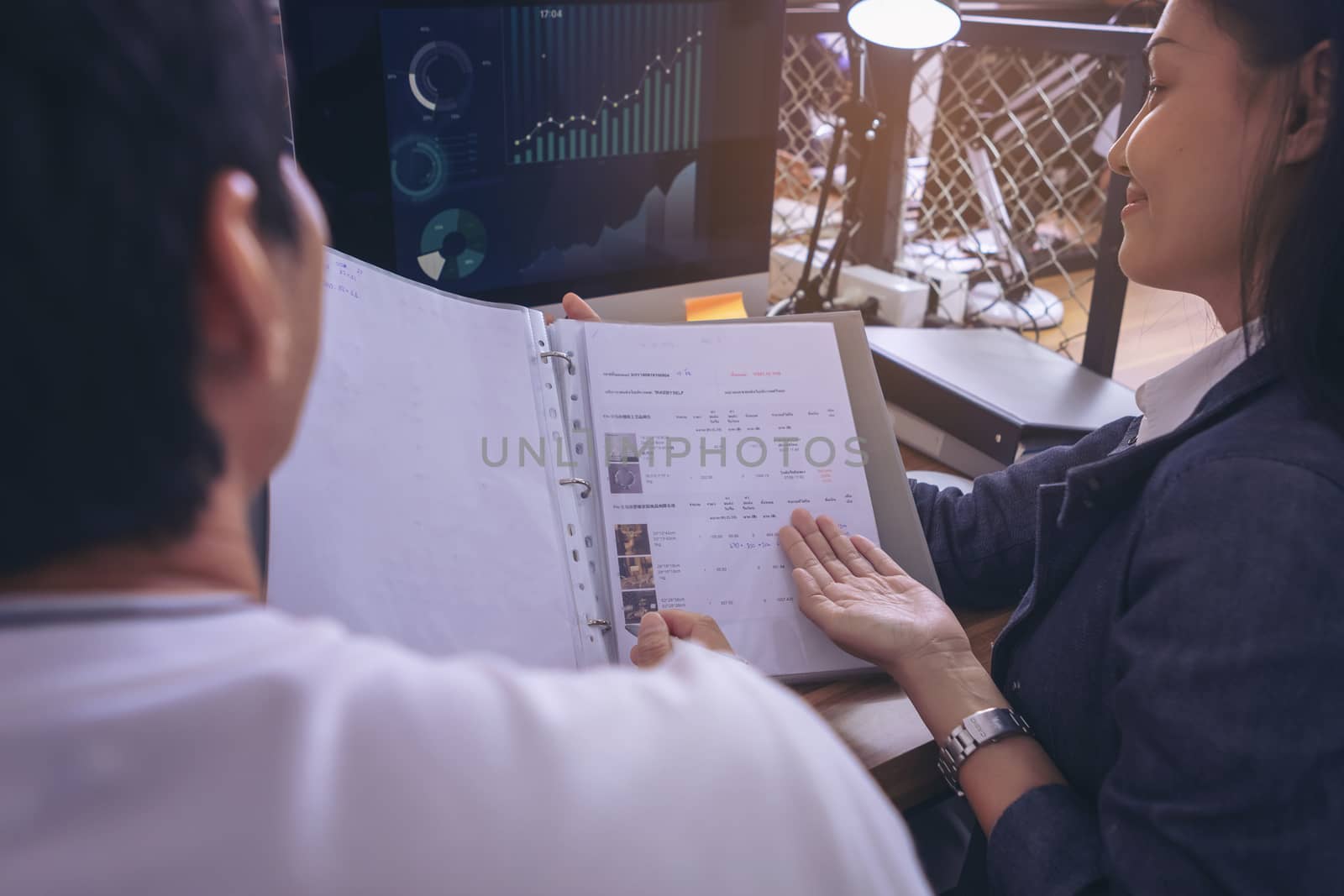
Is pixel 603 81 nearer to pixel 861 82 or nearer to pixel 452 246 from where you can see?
pixel 452 246

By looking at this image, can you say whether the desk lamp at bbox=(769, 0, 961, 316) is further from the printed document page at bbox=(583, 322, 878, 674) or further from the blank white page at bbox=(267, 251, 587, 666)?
the blank white page at bbox=(267, 251, 587, 666)

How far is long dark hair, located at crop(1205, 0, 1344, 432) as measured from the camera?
614 millimetres

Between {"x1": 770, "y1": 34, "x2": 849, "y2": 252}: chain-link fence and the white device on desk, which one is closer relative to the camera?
the white device on desk

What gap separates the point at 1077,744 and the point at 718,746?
1.54 ft

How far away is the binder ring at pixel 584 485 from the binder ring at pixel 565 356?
0.11 metres

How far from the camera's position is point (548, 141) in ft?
3.65

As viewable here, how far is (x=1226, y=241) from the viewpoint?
719mm

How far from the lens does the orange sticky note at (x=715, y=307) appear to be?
1.29 meters

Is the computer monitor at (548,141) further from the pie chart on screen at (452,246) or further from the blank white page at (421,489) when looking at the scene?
the blank white page at (421,489)

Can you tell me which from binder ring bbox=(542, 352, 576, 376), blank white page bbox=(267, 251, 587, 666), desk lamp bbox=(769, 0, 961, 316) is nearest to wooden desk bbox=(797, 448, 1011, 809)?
blank white page bbox=(267, 251, 587, 666)

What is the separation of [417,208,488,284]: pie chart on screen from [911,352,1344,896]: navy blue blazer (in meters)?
0.68

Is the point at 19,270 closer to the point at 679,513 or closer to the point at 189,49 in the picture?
the point at 189,49

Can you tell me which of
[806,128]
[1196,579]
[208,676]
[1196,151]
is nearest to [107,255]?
[208,676]

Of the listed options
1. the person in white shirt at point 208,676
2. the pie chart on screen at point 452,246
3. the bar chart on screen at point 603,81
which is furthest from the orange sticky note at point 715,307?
the person in white shirt at point 208,676
